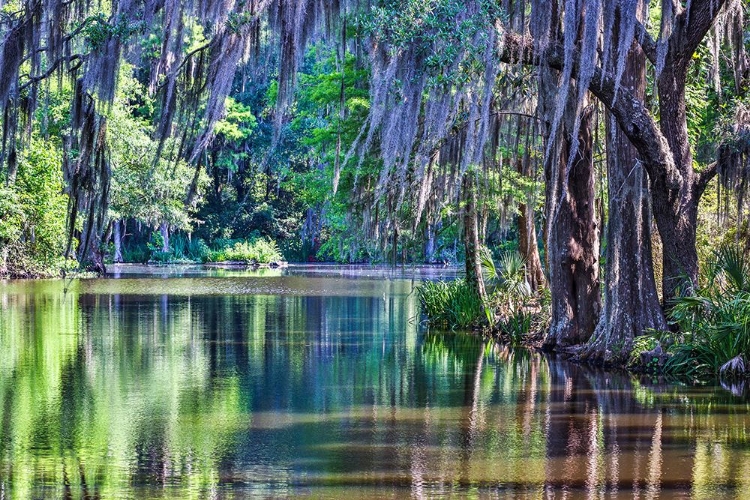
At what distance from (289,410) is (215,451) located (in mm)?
2538

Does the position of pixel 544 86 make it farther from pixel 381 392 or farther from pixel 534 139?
pixel 381 392

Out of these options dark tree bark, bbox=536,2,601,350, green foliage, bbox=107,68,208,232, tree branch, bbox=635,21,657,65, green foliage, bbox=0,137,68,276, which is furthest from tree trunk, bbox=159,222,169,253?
tree branch, bbox=635,21,657,65

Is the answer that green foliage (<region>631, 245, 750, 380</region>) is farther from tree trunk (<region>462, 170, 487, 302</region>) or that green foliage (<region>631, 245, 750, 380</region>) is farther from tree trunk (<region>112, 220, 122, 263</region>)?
tree trunk (<region>112, 220, 122, 263</region>)

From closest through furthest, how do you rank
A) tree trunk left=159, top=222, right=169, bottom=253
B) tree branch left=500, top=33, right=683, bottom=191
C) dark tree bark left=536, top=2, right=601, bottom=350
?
1. tree branch left=500, top=33, right=683, bottom=191
2. dark tree bark left=536, top=2, right=601, bottom=350
3. tree trunk left=159, top=222, right=169, bottom=253

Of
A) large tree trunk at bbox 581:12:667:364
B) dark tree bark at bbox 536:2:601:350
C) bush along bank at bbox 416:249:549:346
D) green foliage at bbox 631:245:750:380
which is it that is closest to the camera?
green foliage at bbox 631:245:750:380

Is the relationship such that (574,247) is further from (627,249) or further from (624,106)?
(624,106)

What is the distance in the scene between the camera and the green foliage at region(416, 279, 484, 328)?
2377 cm

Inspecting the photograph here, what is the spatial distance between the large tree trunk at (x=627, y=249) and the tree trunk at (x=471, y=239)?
569 cm

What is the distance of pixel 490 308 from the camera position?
73.6ft

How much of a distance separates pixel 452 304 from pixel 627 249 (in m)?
8.21

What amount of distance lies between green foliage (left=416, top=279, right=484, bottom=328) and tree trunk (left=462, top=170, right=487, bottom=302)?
0.23 m

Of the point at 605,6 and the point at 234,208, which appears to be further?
the point at 234,208

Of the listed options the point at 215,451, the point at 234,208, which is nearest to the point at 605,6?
the point at 215,451

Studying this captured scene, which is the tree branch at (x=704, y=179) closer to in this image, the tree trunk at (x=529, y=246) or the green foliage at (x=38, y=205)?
A: the tree trunk at (x=529, y=246)
